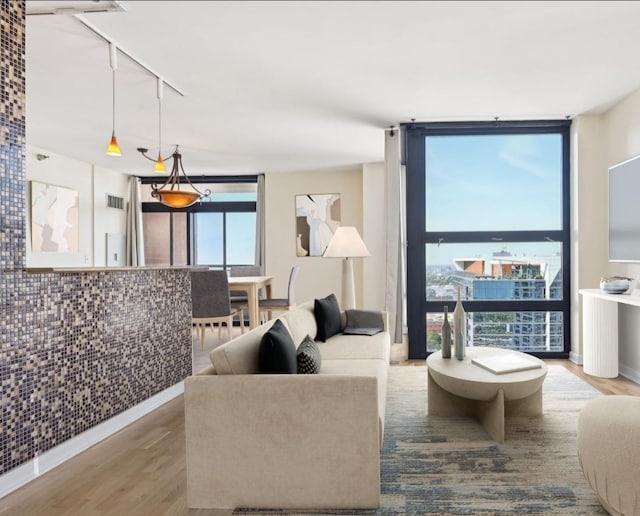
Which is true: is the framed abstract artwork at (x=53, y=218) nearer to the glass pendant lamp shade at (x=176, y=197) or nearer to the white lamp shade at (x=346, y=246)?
the glass pendant lamp shade at (x=176, y=197)

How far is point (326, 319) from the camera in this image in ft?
12.6

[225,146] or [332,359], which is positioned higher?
[225,146]

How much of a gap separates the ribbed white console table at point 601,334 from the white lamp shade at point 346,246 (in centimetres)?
206

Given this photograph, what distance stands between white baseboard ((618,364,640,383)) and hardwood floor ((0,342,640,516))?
12.2 feet

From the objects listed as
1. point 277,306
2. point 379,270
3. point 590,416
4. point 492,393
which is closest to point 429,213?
point 379,270

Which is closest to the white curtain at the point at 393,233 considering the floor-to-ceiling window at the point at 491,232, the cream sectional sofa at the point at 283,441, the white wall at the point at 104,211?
the floor-to-ceiling window at the point at 491,232

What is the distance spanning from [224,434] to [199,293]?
3323 millimetres

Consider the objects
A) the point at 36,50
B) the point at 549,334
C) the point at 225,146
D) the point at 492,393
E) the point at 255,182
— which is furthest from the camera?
the point at 255,182

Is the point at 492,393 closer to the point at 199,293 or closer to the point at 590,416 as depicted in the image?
the point at 590,416

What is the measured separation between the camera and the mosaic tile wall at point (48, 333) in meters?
2.21

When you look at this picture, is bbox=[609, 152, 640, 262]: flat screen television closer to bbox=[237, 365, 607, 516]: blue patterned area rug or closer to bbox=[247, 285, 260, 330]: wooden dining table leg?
bbox=[237, 365, 607, 516]: blue patterned area rug

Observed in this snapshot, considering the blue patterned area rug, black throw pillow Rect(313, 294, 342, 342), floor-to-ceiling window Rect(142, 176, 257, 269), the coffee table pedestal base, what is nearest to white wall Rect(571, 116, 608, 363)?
the blue patterned area rug

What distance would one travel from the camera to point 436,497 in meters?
2.06

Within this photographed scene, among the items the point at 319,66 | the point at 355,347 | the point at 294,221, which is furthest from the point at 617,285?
the point at 294,221
